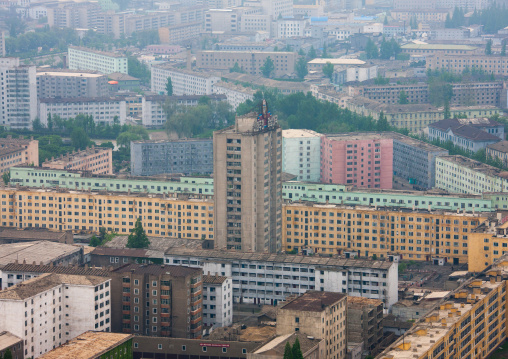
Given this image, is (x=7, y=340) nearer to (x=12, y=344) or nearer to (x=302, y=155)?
(x=12, y=344)

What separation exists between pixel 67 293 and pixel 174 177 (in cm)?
4436

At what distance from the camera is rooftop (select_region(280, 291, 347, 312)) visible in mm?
87375

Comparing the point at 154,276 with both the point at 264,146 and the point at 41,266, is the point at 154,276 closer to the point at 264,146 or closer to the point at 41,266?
the point at 41,266

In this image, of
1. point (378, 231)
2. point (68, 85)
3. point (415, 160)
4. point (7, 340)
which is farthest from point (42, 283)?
point (68, 85)

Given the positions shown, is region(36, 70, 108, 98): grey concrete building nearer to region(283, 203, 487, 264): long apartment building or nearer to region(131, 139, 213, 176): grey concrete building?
region(131, 139, 213, 176): grey concrete building

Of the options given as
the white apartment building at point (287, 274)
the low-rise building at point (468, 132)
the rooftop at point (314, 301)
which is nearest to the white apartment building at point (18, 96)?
the low-rise building at point (468, 132)

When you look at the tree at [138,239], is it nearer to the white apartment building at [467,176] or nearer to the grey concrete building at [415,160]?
the white apartment building at [467,176]

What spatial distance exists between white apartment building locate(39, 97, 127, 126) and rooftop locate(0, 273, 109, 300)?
87.3m

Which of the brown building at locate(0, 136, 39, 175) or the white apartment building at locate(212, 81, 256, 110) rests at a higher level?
the white apartment building at locate(212, 81, 256, 110)

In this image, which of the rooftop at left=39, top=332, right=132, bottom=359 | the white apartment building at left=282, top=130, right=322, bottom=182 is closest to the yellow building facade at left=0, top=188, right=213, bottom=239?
the white apartment building at left=282, top=130, right=322, bottom=182

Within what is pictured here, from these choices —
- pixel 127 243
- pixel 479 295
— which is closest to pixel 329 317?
pixel 479 295

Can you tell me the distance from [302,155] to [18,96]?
1888 inches

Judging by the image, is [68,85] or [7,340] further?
[68,85]

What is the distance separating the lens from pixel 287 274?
336 feet
